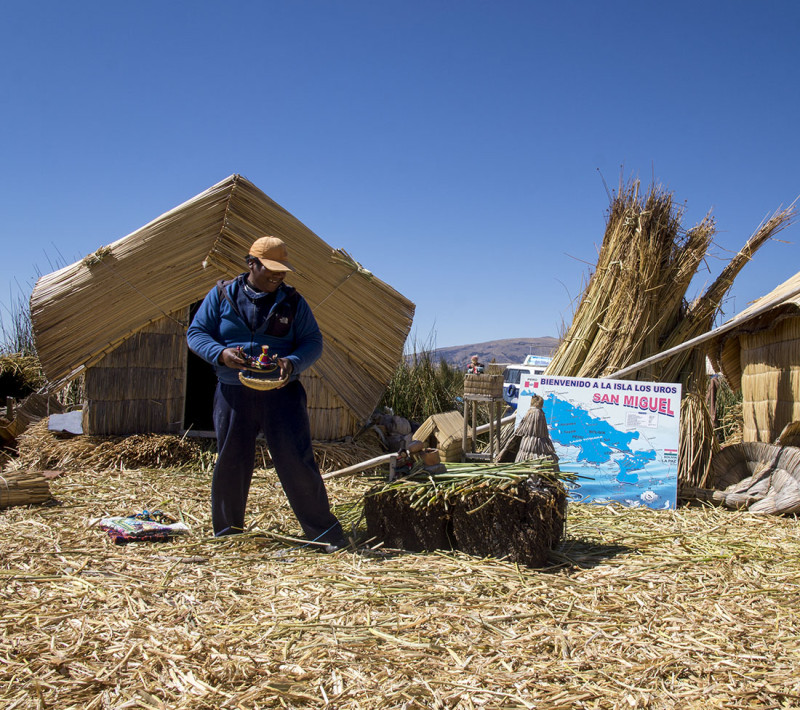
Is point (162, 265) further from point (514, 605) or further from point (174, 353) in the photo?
point (514, 605)

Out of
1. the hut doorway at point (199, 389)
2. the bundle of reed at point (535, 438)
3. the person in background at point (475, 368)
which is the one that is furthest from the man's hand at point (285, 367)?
the hut doorway at point (199, 389)

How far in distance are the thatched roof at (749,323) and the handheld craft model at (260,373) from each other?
3.52 m

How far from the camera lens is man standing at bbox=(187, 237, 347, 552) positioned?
11.9 ft

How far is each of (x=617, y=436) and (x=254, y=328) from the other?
2.79 meters

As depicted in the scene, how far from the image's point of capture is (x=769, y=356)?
18.4ft

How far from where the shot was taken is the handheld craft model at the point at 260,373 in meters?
3.44

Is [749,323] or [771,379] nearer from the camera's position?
[771,379]

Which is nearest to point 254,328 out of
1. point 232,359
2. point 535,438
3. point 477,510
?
point 232,359

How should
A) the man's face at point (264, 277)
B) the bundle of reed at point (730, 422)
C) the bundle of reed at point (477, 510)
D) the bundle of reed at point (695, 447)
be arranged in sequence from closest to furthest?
the bundle of reed at point (477, 510)
the man's face at point (264, 277)
the bundle of reed at point (695, 447)
the bundle of reed at point (730, 422)

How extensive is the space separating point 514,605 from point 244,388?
172 cm

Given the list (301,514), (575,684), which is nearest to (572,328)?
(301,514)

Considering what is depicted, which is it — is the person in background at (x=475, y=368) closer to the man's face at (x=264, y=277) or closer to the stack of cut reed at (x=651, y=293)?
the stack of cut reed at (x=651, y=293)

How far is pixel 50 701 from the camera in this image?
200 cm

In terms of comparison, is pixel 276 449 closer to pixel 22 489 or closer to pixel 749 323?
pixel 22 489
